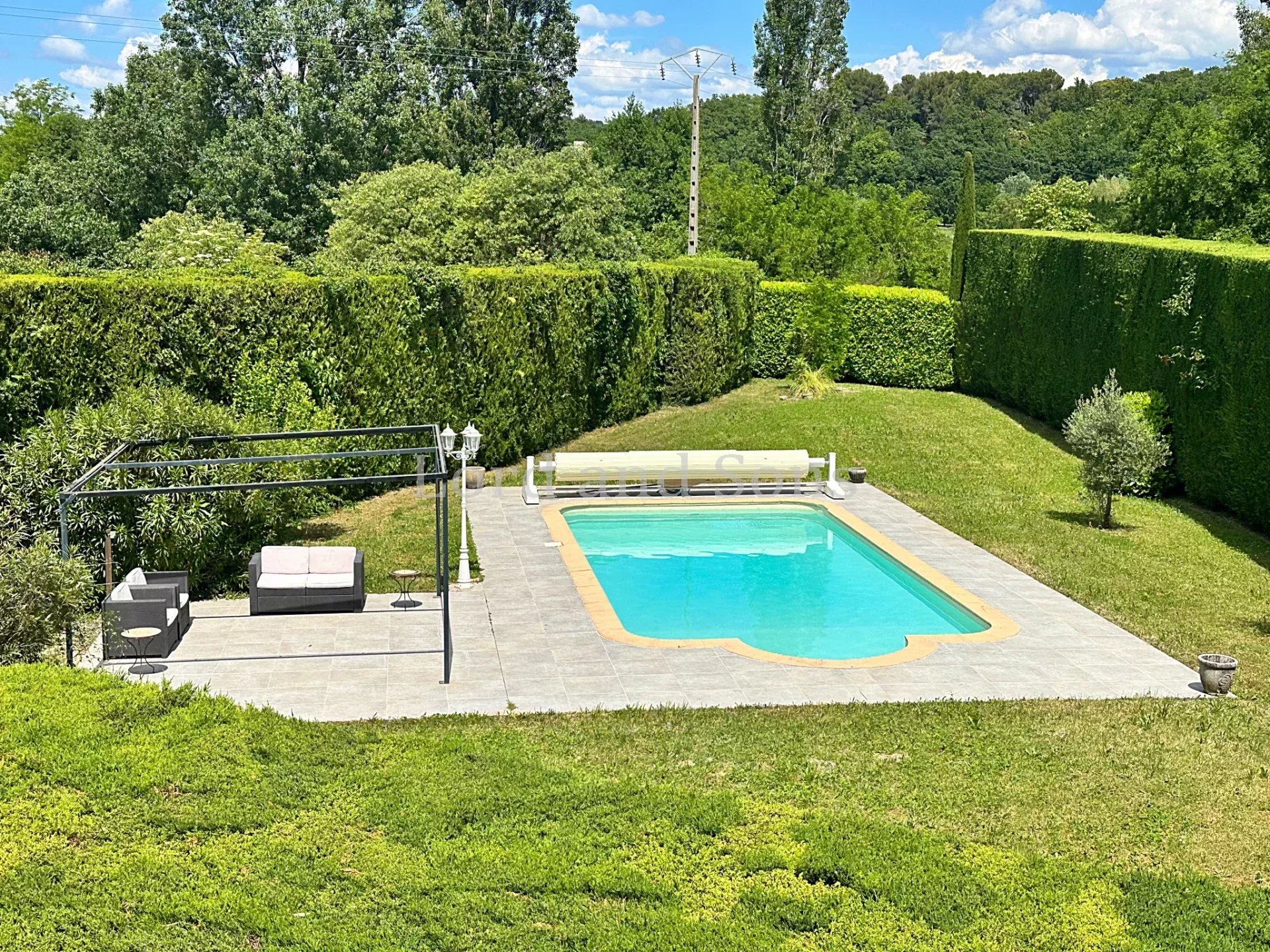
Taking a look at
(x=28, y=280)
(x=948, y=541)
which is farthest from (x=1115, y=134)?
(x=28, y=280)

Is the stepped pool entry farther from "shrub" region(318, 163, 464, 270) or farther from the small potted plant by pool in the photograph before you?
"shrub" region(318, 163, 464, 270)

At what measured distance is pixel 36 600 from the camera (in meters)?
11.0

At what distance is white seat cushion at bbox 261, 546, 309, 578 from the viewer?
14938mm

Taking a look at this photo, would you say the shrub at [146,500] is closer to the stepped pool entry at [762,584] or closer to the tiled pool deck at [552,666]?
the tiled pool deck at [552,666]

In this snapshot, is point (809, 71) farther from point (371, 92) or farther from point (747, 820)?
point (747, 820)

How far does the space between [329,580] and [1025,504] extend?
1218cm

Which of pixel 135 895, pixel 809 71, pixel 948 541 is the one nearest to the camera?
pixel 135 895

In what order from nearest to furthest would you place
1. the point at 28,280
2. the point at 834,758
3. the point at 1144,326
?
the point at 834,758 < the point at 28,280 < the point at 1144,326

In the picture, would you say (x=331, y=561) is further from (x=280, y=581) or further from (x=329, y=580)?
(x=280, y=581)

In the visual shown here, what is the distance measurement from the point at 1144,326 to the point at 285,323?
50.7 ft

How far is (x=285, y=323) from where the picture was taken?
747 inches

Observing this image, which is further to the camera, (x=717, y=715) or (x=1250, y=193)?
(x=1250, y=193)

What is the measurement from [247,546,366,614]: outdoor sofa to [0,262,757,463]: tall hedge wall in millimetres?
4146

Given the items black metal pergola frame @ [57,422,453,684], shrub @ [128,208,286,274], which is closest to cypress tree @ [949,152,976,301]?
shrub @ [128,208,286,274]
